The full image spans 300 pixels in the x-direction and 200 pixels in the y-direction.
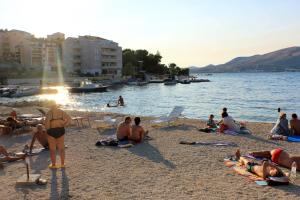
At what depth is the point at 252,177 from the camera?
7.88m

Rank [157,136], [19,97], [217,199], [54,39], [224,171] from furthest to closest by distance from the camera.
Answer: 1. [54,39]
2. [19,97]
3. [157,136]
4. [224,171]
5. [217,199]

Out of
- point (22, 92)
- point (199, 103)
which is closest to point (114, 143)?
point (199, 103)

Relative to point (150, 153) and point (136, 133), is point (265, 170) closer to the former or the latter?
point (150, 153)

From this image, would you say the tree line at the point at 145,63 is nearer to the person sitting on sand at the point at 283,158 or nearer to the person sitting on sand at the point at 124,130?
the person sitting on sand at the point at 124,130

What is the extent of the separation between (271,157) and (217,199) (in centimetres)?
321

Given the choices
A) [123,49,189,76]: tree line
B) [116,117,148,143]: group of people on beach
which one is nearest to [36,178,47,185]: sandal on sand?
[116,117,148,143]: group of people on beach

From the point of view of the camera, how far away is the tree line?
5212 inches

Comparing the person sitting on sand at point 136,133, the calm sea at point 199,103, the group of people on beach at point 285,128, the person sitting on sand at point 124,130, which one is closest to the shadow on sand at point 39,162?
the person sitting on sand at point 124,130

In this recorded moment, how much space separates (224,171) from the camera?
28.1 feet

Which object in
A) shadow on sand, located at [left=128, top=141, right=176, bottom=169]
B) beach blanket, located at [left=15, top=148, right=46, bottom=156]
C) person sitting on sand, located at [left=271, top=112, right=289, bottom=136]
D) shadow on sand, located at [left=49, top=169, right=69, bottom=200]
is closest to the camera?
shadow on sand, located at [left=49, top=169, right=69, bottom=200]

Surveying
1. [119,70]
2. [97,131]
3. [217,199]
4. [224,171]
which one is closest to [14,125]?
[97,131]

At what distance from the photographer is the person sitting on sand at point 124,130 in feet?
39.8

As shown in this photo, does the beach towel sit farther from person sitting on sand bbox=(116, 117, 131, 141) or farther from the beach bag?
the beach bag

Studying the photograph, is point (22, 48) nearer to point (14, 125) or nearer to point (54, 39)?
point (54, 39)
